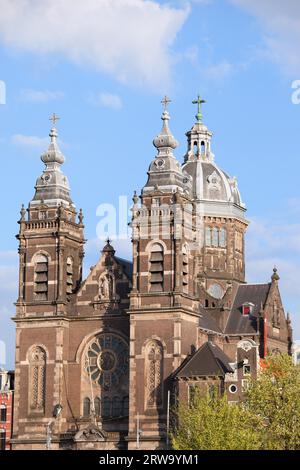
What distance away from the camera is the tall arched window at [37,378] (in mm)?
97000

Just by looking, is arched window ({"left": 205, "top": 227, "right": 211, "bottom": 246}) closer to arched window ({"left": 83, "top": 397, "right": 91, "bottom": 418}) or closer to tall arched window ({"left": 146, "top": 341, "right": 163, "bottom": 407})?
tall arched window ({"left": 146, "top": 341, "right": 163, "bottom": 407})

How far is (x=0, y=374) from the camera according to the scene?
113m

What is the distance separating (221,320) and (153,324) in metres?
13.4

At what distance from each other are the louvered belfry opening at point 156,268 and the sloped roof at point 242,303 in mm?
12729

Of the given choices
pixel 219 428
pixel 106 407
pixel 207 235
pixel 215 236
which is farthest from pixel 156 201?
pixel 219 428

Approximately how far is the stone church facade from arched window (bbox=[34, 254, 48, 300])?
80 millimetres

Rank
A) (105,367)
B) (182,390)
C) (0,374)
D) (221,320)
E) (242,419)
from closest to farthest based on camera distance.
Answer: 1. (242,419)
2. (182,390)
3. (105,367)
4. (221,320)
5. (0,374)

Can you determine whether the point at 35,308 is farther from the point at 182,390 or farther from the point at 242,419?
the point at 242,419

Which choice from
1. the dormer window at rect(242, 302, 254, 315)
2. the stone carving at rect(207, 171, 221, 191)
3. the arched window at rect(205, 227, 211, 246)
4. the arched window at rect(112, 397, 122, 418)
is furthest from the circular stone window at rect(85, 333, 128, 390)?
the stone carving at rect(207, 171, 221, 191)

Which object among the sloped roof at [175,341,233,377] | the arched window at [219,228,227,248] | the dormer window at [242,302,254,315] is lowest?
the sloped roof at [175,341,233,377]

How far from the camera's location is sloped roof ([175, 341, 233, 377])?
9144 centimetres

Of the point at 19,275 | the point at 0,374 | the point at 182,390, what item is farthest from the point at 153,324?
the point at 0,374

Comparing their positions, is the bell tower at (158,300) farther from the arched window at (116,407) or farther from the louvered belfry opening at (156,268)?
the arched window at (116,407)

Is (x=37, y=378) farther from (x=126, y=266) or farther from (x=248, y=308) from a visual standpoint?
(x=248, y=308)
